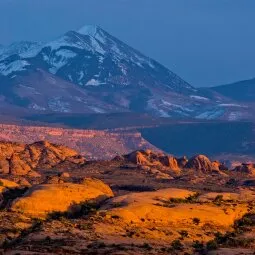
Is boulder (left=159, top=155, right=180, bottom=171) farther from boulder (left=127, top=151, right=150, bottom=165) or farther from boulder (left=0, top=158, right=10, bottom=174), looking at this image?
boulder (left=0, top=158, right=10, bottom=174)

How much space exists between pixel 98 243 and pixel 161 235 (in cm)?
697

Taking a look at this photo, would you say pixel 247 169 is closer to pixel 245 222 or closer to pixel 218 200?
pixel 218 200

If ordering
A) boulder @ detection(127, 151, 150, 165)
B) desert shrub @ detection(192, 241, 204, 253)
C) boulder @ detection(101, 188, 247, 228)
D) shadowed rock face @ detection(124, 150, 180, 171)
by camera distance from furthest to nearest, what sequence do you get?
1. shadowed rock face @ detection(124, 150, 180, 171)
2. boulder @ detection(127, 151, 150, 165)
3. boulder @ detection(101, 188, 247, 228)
4. desert shrub @ detection(192, 241, 204, 253)

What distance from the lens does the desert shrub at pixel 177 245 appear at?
5576cm

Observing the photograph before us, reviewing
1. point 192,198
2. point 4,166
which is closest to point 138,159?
point 4,166

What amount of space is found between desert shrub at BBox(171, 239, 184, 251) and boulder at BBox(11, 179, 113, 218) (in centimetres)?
1576

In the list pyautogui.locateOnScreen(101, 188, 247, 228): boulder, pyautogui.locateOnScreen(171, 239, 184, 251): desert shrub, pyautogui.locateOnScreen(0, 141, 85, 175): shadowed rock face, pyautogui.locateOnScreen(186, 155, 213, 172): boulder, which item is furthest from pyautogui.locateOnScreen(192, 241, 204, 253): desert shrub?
pyautogui.locateOnScreen(186, 155, 213, 172): boulder

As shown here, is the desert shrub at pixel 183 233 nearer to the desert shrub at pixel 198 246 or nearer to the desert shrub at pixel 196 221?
the desert shrub at pixel 198 246

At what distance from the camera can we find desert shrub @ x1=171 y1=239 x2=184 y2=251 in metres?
55.8

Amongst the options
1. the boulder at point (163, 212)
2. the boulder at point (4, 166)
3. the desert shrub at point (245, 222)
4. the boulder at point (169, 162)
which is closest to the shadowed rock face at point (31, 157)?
the boulder at point (4, 166)

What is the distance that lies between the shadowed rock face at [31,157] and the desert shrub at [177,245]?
63.8m

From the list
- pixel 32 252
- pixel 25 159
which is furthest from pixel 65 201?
pixel 25 159

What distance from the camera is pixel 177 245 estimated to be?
57094 millimetres

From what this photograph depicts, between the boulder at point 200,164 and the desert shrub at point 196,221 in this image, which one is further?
the boulder at point 200,164
